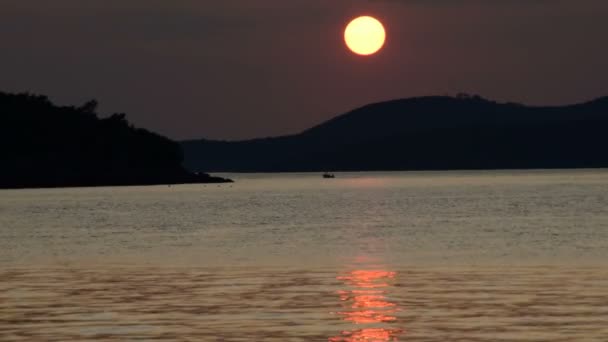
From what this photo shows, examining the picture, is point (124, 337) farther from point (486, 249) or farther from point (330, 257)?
point (486, 249)

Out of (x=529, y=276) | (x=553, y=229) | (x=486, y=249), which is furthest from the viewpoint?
(x=553, y=229)

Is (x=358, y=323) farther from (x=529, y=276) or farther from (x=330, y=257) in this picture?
(x=330, y=257)

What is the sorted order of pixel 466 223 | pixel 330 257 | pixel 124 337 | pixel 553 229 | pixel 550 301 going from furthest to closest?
pixel 466 223, pixel 553 229, pixel 330 257, pixel 550 301, pixel 124 337

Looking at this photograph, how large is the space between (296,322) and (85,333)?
201 inches

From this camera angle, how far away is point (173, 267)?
5634 cm

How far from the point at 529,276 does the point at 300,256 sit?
17.5 m

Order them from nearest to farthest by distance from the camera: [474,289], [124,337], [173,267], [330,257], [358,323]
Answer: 1. [124,337]
2. [358,323]
3. [474,289]
4. [173,267]
5. [330,257]

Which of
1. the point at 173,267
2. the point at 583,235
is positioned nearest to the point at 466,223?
the point at 583,235

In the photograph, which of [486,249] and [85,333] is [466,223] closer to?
[486,249]

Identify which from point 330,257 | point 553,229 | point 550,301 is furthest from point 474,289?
point 553,229

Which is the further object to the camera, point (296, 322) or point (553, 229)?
point (553, 229)

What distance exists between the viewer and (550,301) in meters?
38.2

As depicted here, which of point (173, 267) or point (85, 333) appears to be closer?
point (85, 333)

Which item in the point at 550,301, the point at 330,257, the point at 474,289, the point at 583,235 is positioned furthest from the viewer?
the point at 583,235
